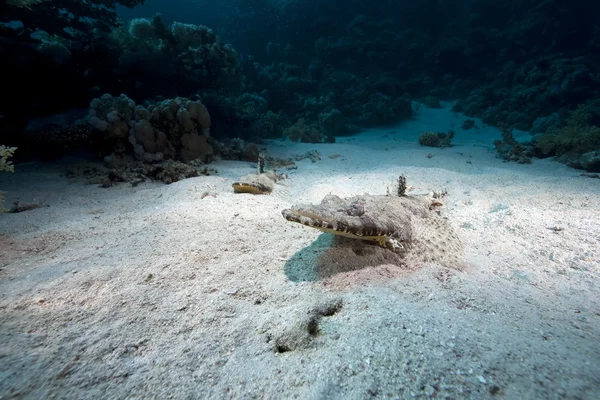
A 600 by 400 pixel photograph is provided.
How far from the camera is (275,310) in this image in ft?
6.24

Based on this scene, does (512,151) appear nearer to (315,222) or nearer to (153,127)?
(315,222)

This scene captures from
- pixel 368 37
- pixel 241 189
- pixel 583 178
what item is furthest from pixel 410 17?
pixel 241 189

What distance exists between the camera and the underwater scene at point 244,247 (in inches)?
53.7

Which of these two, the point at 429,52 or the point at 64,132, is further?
the point at 429,52

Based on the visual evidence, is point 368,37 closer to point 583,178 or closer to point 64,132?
point 583,178

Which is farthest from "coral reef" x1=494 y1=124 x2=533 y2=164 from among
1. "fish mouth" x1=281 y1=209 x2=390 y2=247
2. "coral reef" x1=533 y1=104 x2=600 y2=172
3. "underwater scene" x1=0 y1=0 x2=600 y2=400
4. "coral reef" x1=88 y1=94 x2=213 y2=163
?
"coral reef" x1=88 y1=94 x2=213 y2=163

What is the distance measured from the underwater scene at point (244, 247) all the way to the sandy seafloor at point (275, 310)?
0.01m

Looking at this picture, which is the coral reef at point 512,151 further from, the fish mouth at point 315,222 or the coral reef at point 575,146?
the fish mouth at point 315,222

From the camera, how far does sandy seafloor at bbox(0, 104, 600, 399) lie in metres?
1.29

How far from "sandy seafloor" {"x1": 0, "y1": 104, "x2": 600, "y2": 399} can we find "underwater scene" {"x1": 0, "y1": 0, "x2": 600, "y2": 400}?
0.05ft

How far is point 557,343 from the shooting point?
1.51 metres

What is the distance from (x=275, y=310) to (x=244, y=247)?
1.11 meters

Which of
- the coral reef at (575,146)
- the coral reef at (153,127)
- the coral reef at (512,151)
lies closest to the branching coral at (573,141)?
the coral reef at (575,146)

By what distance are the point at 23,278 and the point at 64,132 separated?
6.14 metres
